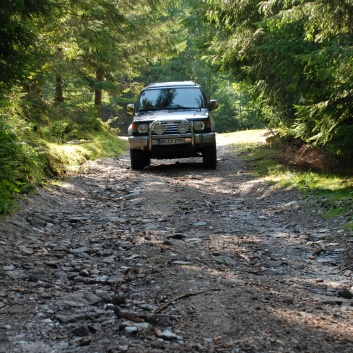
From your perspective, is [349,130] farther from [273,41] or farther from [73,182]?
[73,182]

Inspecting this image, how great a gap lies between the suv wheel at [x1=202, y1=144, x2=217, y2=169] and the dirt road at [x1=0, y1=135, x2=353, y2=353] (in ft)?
14.0

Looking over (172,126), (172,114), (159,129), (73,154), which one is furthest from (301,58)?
(73,154)

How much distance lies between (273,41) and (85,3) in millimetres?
3978

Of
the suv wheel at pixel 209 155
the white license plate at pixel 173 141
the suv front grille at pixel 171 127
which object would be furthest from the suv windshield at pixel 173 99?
the white license plate at pixel 173 141

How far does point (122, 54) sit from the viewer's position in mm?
21375

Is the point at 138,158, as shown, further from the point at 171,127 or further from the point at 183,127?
the point at 183,127

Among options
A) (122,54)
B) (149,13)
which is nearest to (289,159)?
(122,54)

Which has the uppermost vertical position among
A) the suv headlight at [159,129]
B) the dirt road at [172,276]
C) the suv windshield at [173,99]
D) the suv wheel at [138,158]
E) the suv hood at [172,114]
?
the suv windshield at [173,99]

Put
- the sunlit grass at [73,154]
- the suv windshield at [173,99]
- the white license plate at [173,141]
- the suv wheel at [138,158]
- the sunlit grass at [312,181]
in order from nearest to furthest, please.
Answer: the sunlit grass at [312,181], the sunlit grass at [73,154], the white license plate at [173,141], the suv wheel at [138,158], the suv windshield at [173,99]

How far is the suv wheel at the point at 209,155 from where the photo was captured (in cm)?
1313

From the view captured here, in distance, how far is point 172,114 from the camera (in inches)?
507

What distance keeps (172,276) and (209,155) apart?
8942 millimetres

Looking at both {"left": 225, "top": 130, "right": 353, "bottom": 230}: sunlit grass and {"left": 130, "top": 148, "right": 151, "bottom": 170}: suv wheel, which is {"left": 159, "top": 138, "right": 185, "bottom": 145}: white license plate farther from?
{"left": 225, "top": 130, "right": 353, "bottom": 230}: sunlit grass

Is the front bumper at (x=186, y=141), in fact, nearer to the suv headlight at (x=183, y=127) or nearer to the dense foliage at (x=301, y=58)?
the suv headlight at (x=183, y=127)
